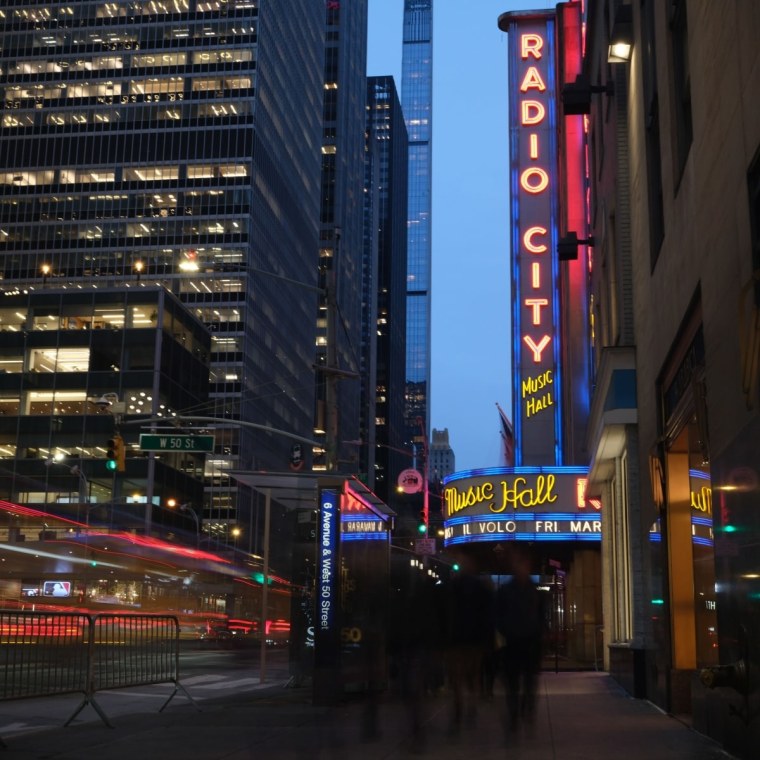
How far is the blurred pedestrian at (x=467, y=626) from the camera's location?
12.3 m

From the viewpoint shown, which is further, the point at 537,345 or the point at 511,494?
the point at 537,345

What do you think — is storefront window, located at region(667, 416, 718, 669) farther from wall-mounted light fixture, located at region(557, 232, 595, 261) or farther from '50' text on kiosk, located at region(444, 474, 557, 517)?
'50' text on kiosk, located at region(444, 474, 557, 517)

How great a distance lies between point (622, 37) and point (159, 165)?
106812mm

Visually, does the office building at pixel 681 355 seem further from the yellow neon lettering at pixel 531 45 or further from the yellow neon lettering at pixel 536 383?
the yellow neon lettering at pixel 531 45

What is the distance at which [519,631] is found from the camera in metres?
11.8

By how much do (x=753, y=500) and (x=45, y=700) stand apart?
12.5 m

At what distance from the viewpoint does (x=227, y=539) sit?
115562 millimetres

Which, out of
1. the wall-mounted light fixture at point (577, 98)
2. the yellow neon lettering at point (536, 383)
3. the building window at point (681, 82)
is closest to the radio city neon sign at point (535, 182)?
the yellow neon lettering at point (536, 383)

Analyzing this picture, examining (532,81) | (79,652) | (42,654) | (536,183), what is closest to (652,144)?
(79,652)

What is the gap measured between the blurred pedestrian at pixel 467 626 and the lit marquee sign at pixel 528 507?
17.2m

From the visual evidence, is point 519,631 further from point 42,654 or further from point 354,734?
point 42,654

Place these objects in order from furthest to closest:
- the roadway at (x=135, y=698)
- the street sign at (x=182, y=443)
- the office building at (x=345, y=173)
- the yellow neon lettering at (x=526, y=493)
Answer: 1. the office building at (x=345, y=173)
2. the yellow neon lettering at (x=526, y=493)
3. the street sign at (x=182, y=443)
4. the roadway at (x=135, y=698)

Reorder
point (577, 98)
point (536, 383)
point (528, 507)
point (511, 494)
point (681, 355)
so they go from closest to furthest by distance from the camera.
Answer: point (681, 355)
point (577, 98)
point (528, 507)
point (511, 494)
point (536, 383)

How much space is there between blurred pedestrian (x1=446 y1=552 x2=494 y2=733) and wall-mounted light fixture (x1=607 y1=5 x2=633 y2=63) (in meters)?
9.64
